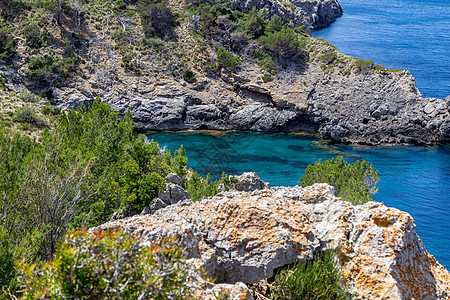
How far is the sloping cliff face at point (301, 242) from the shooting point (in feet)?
28.3

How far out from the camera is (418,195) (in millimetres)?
49969

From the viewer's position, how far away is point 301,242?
9.14m

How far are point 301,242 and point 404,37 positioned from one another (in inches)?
4999

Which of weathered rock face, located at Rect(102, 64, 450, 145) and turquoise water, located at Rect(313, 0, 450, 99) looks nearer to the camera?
weathered rock face, located at Rect(102, 64, 450, 145)

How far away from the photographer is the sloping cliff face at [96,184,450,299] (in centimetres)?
864

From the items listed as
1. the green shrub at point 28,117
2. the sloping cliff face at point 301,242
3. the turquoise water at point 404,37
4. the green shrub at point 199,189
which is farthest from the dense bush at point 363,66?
the sloping cliff face at point 301,242

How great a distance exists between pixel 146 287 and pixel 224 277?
3.51 metres

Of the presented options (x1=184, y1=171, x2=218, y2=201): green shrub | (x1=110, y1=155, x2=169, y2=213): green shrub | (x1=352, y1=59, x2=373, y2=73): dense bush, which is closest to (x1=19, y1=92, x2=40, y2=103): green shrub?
(x1=184, y1=171, x2=218, y2=201): green shrub

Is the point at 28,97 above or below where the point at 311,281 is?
below

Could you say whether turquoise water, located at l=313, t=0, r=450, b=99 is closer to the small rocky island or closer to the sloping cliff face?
the small rocky island

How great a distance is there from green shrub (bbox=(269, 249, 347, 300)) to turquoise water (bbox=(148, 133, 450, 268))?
38477mm

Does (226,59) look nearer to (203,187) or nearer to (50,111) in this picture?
(50,111)

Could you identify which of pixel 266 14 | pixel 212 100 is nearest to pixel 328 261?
pixel 212 100

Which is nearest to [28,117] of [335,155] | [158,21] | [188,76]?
[188,76]
